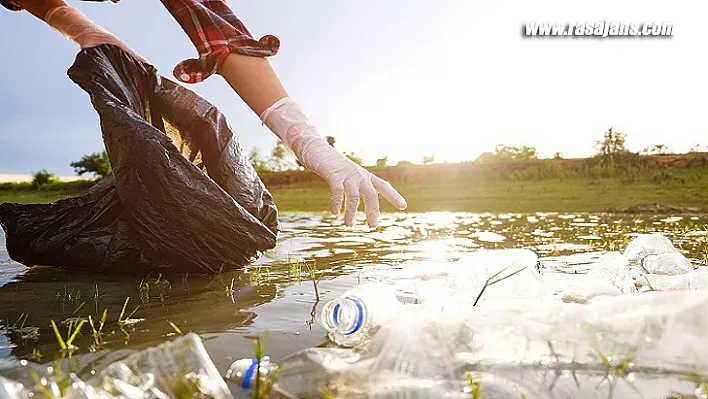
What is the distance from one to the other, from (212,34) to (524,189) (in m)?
13.4

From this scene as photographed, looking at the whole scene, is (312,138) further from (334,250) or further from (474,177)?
(474,177)

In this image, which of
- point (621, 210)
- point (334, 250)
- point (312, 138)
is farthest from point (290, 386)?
point (621, 210)

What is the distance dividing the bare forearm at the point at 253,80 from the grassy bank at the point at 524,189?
8889 mm

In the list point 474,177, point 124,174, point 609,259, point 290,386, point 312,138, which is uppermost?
point 474,177

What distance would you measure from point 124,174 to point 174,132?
0.80 metres

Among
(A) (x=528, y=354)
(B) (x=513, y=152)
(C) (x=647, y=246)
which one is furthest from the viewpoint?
(B) (x=513, y=152)

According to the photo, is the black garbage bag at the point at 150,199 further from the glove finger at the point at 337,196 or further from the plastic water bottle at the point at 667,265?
the plastic water bottle at the point at 667,265

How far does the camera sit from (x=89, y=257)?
11.5 ft

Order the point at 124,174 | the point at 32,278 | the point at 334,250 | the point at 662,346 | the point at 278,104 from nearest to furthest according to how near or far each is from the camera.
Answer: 1. the point at 662,346
2. the point at 124,174
3. the point at 32,278
4. the point at 278,104
5. the point at 334,250

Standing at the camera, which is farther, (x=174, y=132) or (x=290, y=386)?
(x=174, y=132)

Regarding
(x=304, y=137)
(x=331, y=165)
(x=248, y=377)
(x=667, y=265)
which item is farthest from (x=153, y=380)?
(x=667, y=265)

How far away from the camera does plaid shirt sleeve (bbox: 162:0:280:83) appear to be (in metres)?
3.45

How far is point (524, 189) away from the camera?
15625 millimetres

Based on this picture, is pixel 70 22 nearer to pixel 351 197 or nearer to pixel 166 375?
pixel 351 197
